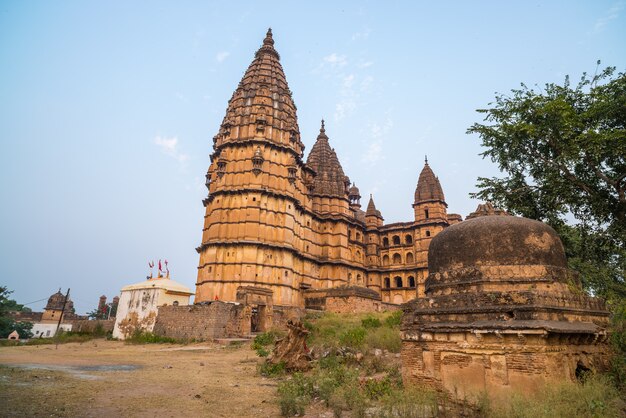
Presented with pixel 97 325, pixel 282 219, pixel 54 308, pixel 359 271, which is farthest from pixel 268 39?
pixel 54 308

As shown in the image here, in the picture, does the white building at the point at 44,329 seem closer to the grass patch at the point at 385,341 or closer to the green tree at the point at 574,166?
the grass patch at the point at 385,341

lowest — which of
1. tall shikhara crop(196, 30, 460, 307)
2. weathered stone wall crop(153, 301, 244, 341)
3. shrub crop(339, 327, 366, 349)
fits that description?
shrub crop(339, 327, 366, 349)

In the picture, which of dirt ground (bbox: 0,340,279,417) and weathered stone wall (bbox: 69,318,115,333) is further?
weathered stone wall (bbox: 69,318,115,333)

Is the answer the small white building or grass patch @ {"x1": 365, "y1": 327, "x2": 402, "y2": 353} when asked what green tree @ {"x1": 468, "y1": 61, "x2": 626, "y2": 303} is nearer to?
grass patch @ {"x1": 365, "y1": 327, "x2": 402, "y2": 353}

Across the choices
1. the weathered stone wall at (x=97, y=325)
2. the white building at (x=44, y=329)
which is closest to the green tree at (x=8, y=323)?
the white building at (x=44, y=329)

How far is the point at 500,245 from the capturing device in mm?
7027

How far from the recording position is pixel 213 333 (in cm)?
1898

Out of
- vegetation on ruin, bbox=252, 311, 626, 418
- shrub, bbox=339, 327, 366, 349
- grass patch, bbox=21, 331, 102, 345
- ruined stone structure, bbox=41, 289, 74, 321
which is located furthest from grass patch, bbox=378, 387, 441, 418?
ruined stone structure, bbox=41, 289, 74, 321

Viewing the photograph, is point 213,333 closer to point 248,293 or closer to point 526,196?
point 248,293

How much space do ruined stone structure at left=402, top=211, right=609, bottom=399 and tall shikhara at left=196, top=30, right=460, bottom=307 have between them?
20975mm

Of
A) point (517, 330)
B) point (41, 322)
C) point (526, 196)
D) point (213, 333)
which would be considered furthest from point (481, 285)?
point (41, 322)

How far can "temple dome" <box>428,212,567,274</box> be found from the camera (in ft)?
22.8

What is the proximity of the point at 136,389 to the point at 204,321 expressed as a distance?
11.2 m

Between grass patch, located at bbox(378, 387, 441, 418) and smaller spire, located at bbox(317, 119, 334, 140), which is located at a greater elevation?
smaller spire, located at bbox(317, 119, 334, 140)
